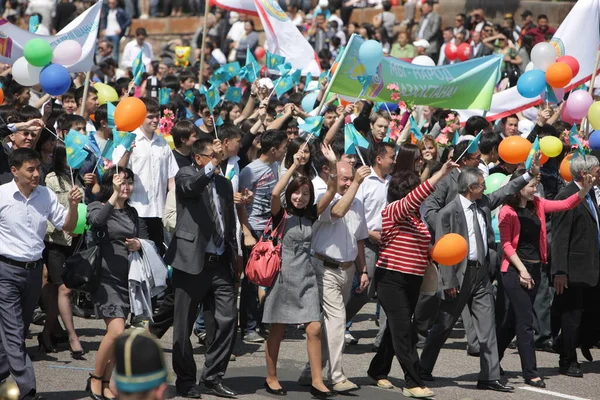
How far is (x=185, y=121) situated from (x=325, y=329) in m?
2.69

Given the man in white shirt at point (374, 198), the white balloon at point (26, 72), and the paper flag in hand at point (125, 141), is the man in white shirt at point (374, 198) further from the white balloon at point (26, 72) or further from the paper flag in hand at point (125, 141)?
the white balloon at point (26, 72)

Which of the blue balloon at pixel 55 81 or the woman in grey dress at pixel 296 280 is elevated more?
the blue balloon at pixel 55 81

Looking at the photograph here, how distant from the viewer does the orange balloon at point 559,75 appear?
11.1 metres

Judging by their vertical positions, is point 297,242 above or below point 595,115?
below

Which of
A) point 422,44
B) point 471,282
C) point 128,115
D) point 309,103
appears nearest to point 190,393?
point 128,115

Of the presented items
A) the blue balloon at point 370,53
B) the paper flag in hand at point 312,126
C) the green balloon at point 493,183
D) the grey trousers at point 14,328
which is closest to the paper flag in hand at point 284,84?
the blue balloon at point 370,53

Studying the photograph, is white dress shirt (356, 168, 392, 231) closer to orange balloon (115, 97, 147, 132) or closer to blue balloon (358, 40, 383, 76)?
blue balloon (358, 40, 383, 76)

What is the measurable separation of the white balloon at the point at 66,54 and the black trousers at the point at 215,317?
3667 mm

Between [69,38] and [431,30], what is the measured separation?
10.6 meters

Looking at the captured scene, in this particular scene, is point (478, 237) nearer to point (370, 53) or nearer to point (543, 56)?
point (370, 53)

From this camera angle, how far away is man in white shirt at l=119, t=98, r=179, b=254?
9.99m

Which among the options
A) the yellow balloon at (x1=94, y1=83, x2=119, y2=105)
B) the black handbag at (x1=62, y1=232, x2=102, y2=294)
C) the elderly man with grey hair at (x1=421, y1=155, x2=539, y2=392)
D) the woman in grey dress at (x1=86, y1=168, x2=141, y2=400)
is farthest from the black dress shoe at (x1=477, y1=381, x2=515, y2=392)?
the yellow balloon at (x1=94, y1=83, x2=119, y2=105)

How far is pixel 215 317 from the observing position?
27.1 feet

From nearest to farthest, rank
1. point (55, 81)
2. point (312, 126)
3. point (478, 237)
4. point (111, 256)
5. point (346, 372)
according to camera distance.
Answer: point (111, 256) → point (312, 126) → point (478, 237) → point (346, 372) → point (55, 81)
